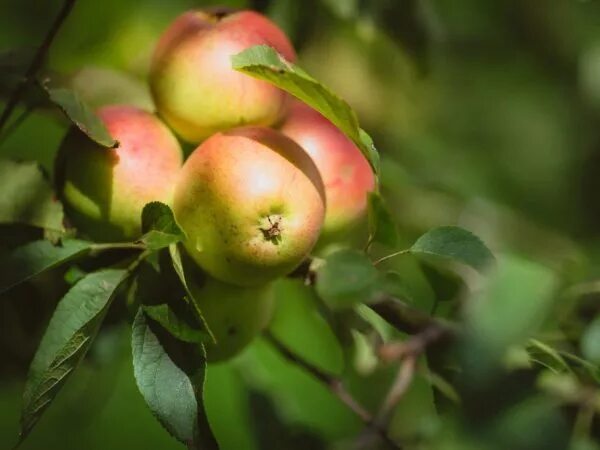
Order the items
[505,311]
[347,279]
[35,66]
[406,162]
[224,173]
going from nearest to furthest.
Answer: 1. [505,311]
2. [347,279]
3. [224,173]
4. [35,66]
5. [406,162]

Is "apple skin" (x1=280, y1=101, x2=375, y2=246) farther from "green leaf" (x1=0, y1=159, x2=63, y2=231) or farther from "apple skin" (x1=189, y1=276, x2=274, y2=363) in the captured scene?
"green leaf" (x1=0, y1=159, x2=63, y2=231)

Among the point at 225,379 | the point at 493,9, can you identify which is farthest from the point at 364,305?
the point at 493,9

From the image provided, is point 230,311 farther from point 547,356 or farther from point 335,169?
point 547,356

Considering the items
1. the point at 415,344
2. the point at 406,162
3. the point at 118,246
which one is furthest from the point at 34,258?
the point at 406,162

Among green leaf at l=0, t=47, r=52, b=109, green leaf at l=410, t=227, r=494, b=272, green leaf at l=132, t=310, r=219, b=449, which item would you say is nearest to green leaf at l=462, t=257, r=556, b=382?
green leaf at l=410, t=227, r=494, b=272

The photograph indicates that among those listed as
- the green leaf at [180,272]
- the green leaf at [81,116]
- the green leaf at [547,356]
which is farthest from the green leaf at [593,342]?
the green leaf at [81,116]
